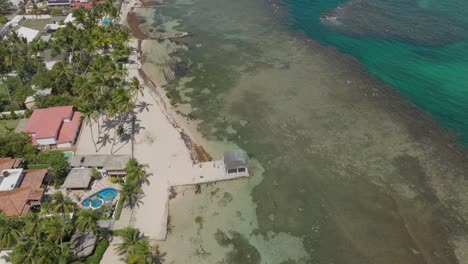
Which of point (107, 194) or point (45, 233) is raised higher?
point (45, 233)

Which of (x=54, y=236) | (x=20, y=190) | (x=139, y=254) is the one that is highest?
(x=54, y=236)

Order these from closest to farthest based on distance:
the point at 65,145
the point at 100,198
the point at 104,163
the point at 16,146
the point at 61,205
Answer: the point at 61,205 → the point at 100,198 → the point at 104,163 → the point at 16,146 → the point at 65,145

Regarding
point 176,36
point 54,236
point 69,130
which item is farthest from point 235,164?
point 176,36

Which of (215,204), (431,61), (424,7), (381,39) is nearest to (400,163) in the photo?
(215,204)

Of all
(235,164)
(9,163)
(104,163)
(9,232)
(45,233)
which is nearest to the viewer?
(9,232)

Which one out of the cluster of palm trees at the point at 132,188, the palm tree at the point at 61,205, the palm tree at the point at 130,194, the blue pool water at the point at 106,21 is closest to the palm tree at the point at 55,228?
the palm tree at the point at 61,205

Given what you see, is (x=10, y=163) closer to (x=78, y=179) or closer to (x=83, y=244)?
(x=78, y=179)

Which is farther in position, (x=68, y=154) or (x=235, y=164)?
(x=68, y=154)

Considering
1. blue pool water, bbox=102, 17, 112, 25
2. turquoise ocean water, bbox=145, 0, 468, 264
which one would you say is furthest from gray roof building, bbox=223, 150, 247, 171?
blue pool water, bbox=102, 17, 112, 25
